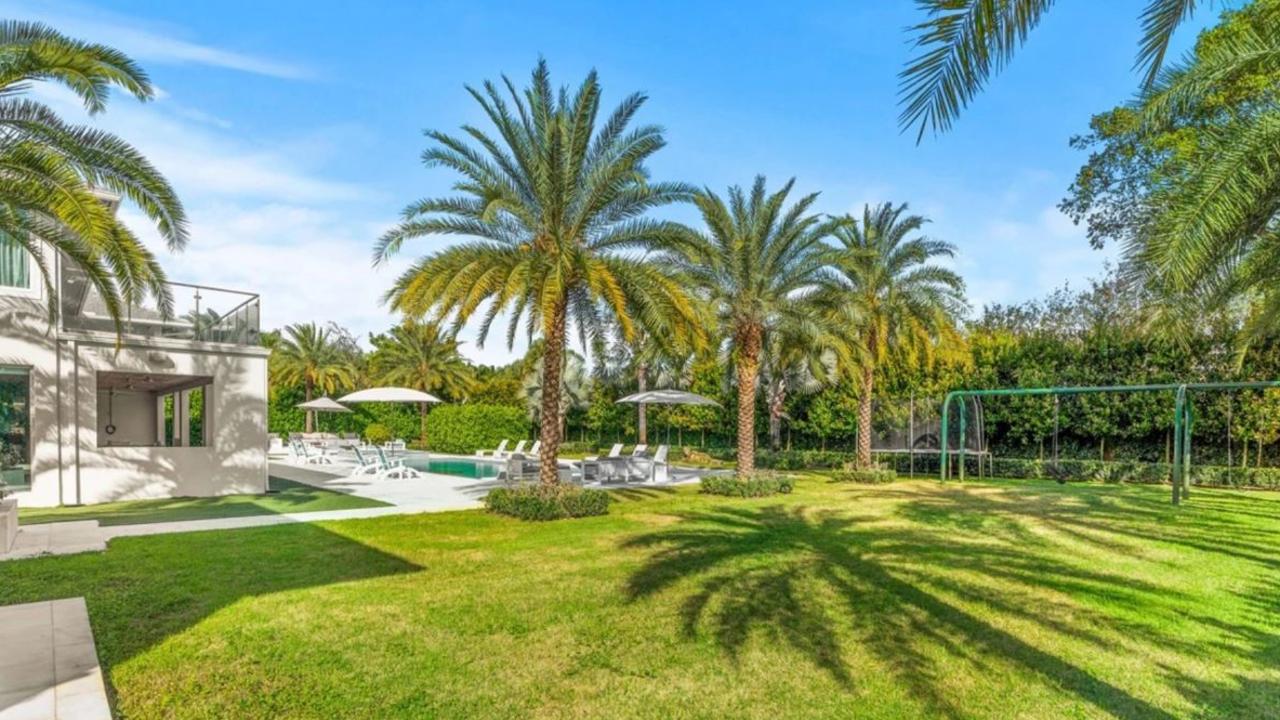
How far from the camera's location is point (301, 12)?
1189 centimetres

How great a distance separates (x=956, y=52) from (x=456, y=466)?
2523 cm

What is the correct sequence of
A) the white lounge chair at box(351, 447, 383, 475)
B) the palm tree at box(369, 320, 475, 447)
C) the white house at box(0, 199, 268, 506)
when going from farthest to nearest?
the palm tree at box(369, 320, 475, 447) < the white lounge chair at box(351, 447, 383, 475) < the white house at box(0, 199, 268, 506)

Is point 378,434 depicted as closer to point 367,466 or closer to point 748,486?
point 367,466

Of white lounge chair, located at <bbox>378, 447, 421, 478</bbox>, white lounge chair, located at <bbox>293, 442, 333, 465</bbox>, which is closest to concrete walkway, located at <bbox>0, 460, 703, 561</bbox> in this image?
white lounge chair, located at <bbox>378, 447, 421, 478</bbox>

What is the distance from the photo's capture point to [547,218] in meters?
12.9

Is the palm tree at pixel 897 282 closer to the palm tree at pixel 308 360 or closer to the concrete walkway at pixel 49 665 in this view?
the concrete walkway at pixel 49 665

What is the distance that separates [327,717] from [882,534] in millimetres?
8814

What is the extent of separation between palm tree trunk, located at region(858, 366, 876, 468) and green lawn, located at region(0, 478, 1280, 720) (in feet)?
30.5

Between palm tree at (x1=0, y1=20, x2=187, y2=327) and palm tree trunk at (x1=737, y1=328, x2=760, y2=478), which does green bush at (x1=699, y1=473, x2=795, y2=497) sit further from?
palm tree at (x1=0, y1=20, x2=187, y2=327)

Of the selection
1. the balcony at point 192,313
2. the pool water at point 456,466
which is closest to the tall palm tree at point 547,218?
the balcony at point 192,313

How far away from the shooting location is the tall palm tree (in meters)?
12.5

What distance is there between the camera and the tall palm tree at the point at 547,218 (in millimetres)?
12508

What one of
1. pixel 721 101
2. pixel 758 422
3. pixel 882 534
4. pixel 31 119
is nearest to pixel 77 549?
pixel 31 119

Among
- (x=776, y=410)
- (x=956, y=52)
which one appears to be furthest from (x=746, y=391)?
(x=956, y=52)
